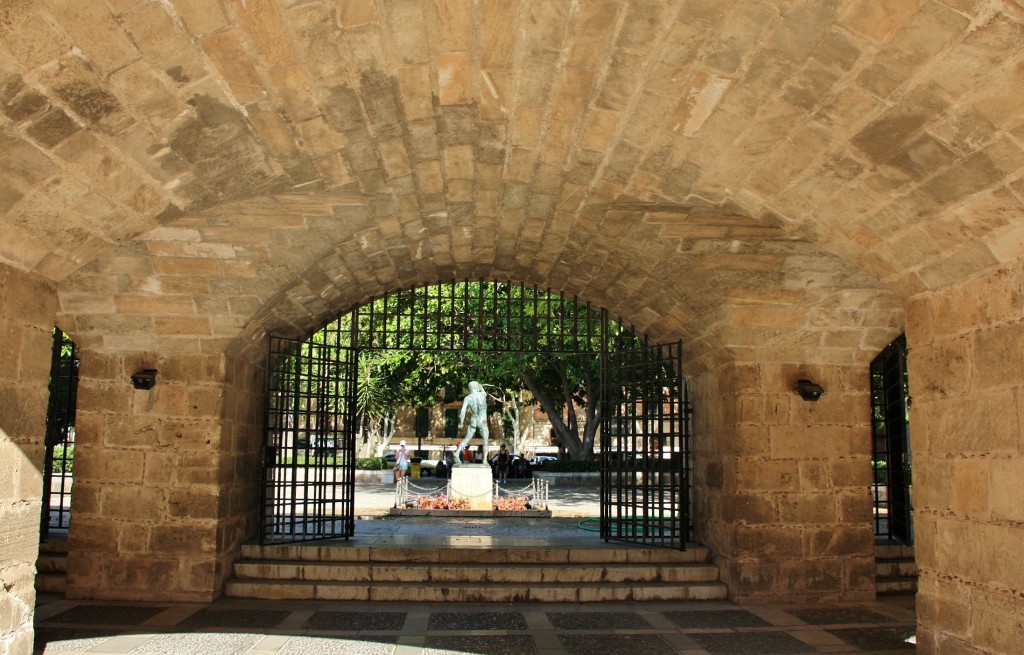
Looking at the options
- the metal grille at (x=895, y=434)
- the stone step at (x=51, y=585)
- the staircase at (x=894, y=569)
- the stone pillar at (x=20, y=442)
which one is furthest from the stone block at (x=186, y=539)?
the metal grille at (x=895, y=434)

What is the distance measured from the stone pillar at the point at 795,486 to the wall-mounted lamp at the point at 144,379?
16.6 ft

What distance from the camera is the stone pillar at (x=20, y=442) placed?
3736mm

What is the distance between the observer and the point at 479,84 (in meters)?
3.66

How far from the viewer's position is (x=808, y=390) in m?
6.91

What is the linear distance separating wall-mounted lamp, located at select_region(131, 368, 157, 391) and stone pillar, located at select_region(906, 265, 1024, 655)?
580cm

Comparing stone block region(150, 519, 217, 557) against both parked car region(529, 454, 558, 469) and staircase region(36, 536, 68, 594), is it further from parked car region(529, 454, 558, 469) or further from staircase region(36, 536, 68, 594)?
parked car region(529, 454, 558, 469)

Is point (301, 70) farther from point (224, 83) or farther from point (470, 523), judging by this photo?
point (470, 523)

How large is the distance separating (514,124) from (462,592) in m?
4.45

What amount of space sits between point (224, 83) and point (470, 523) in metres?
8.55

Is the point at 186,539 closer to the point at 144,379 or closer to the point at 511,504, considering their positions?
the point at 144,379

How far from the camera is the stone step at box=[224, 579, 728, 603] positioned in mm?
6902

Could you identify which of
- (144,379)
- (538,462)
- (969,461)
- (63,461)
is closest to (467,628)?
(144,379)

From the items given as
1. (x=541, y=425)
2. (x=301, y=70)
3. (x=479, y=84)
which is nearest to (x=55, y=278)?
(x=301, y=70)

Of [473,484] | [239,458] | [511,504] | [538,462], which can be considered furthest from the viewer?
[538,462]
